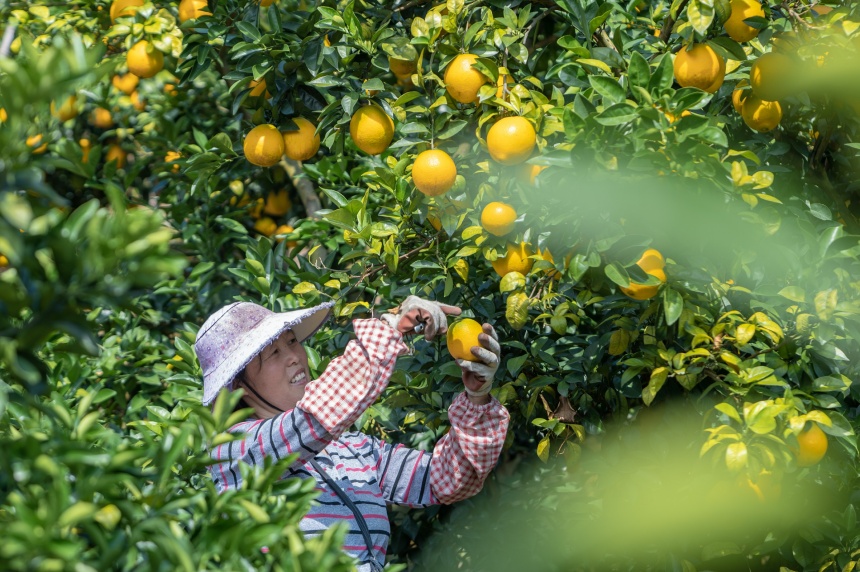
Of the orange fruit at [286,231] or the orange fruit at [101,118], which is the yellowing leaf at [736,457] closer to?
the orange fruit at [286,231]

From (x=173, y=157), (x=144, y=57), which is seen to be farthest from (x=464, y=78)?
(x=173, y=157)

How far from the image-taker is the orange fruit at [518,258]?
221 centimetres

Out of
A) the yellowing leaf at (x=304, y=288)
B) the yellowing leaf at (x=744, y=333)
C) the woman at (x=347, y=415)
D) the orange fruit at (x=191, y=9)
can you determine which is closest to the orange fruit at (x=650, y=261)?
the yellowing leaf at (x=744, y=333)

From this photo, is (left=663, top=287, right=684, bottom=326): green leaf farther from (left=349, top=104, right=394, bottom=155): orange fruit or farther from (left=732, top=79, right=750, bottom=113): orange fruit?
(left=349, top=104, right=394, bottom=155): orange fruit

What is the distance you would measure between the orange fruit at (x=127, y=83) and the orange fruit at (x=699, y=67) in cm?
206

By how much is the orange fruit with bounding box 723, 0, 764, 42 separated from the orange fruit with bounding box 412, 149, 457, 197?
2.05ft

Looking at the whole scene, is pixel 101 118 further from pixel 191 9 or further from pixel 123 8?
pixel 191 9

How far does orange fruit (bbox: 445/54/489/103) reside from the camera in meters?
2.18

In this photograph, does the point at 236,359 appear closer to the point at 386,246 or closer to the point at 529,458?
the point at 386,246

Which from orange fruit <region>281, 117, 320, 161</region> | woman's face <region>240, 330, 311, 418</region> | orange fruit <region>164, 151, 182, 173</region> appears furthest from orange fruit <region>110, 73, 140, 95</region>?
woman's face <region>240, 330, 311, 418</region>

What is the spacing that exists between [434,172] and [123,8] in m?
1.34

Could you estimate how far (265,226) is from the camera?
11.4ft

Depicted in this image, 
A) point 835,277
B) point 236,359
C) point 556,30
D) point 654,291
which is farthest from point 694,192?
point 556,30

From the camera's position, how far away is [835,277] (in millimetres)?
2133
